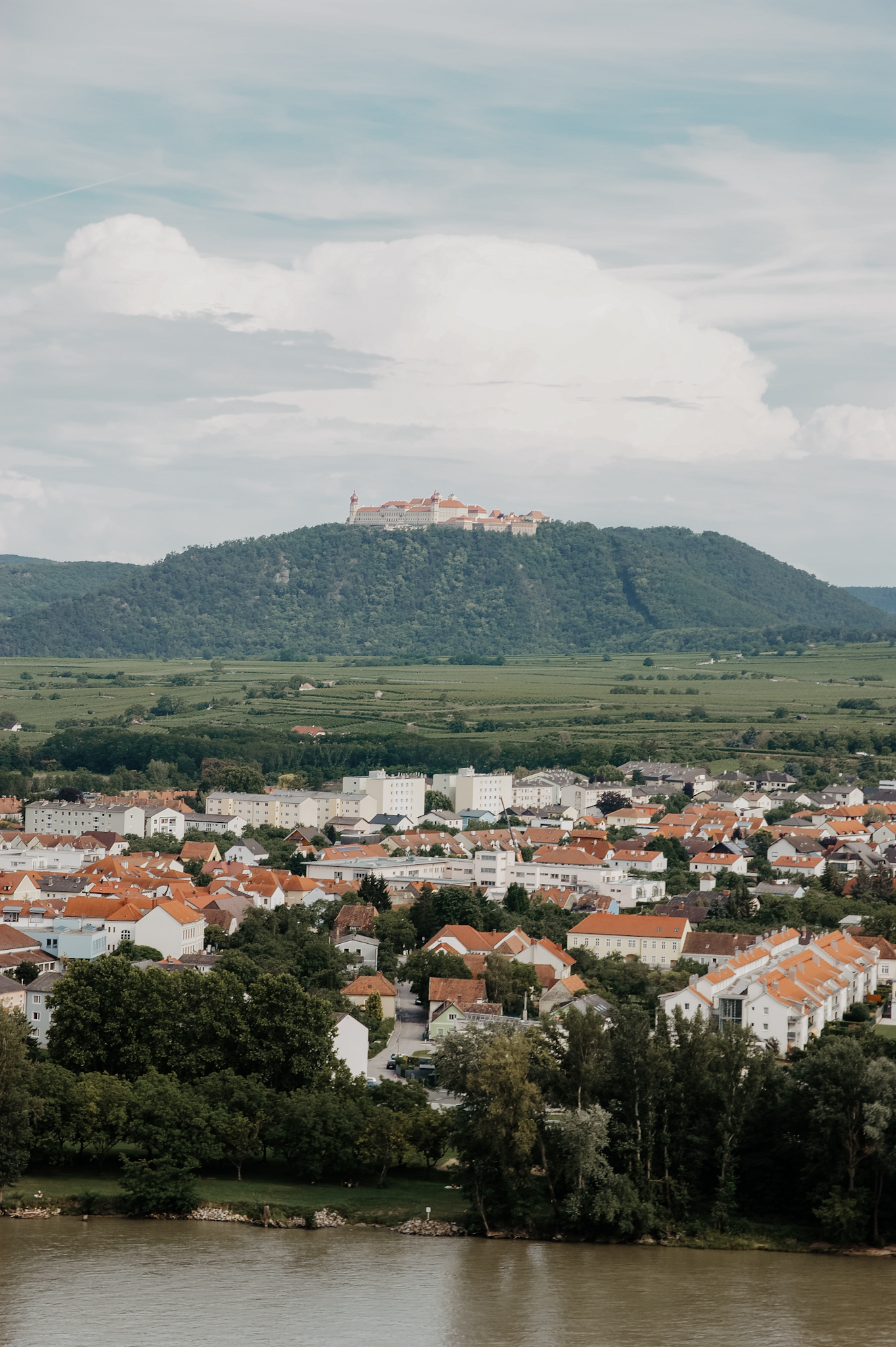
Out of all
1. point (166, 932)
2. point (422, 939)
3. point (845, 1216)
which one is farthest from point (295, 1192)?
point (422, 939)

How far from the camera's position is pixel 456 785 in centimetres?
8156

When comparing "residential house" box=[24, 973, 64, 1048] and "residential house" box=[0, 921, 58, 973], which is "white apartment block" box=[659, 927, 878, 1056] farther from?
"residential house" box=[0, 921, 58, 973]

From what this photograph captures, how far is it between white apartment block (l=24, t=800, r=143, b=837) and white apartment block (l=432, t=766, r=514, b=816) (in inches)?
718

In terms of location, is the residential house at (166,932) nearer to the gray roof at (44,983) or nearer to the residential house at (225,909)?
the residential house at (225,909)

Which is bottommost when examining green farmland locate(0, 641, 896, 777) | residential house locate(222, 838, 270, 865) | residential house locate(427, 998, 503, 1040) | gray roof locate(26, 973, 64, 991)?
residential house locate(427, 998, 503, 1040)

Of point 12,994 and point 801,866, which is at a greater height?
point 801,866

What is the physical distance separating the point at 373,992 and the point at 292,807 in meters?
38.4

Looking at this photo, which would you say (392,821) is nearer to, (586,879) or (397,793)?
(397,793)

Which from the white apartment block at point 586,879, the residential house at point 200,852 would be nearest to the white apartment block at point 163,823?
the residential house at point 200,852

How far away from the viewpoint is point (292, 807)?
74.8 m

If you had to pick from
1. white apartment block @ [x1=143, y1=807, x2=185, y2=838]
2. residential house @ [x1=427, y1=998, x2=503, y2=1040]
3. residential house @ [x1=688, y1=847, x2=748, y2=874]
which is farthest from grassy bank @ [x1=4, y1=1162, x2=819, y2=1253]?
white apartment block @ [x1=143, y1=807, x2=185, y2=838]

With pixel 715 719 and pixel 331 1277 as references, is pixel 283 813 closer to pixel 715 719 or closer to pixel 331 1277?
pixel 715 719

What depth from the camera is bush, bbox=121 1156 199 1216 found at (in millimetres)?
25391

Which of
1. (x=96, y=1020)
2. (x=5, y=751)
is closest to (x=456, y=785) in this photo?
(x=5, y=751)
